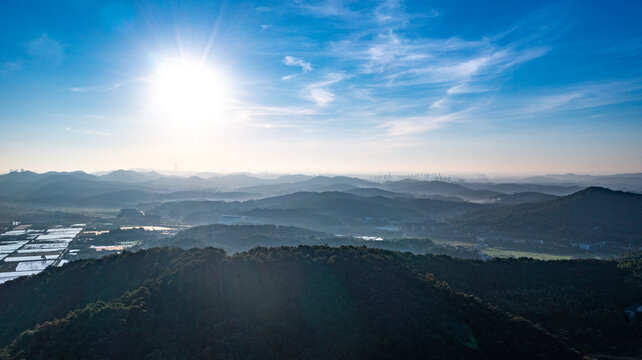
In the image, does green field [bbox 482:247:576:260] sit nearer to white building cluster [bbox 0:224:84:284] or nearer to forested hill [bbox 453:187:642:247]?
forested hill [bbox 453:187:642:247]

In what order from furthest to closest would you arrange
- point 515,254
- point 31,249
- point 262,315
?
point 515,254 → point 31,249 → point 262,315

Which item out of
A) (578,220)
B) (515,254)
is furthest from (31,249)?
(578,220)

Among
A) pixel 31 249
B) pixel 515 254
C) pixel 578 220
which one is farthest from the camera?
pixel 578 220

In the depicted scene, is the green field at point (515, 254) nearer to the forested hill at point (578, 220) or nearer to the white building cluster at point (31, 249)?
the forested hill at point (578, 220)

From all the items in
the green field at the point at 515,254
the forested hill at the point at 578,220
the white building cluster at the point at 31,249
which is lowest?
the green field at the point at 515,254

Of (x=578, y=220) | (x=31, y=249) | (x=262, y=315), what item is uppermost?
(x=262, y=315)

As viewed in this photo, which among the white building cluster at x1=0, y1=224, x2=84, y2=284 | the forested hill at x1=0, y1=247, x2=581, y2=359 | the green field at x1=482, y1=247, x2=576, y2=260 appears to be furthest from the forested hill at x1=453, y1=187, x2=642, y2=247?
the white building cluster at x1=0, y1=224, x2=84, y2=284

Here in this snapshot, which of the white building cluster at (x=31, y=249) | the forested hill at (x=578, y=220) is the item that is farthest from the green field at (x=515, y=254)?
the white building cluster at (x=31, y=249)

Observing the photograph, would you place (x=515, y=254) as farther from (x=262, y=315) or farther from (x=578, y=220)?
(x=262, y=315)

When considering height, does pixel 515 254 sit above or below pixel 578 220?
below

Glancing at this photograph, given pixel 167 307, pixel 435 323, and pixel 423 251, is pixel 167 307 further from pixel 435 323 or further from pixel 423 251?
pixel 423 251
